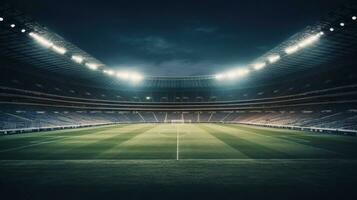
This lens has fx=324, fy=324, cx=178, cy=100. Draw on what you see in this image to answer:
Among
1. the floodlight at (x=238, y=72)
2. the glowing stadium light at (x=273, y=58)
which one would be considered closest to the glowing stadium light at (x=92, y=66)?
the floodlight at (x=238, y=72)

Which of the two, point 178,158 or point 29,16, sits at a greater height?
point 29,16

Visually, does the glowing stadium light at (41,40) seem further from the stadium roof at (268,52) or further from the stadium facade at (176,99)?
the stadium roof at (268,52)

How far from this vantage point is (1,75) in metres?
53.4

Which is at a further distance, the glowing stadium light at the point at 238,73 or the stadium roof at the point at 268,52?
the glowing stadium light at the point at 238,73

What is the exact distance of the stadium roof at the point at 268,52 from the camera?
1256 inches

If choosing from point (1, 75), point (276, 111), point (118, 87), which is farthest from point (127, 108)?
point (1, 75)

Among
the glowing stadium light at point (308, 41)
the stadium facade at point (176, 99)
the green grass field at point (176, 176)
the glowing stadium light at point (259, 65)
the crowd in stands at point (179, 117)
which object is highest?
the glowing stadium light at point (259, 65)

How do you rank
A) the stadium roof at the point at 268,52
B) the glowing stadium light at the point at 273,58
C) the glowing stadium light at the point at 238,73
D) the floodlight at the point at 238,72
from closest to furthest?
the stadium roof at the point at 268,52, the glowing stadium light at the point at 273,58, the floodlight at the point at 238,72, the glowing stadium light at the point at 238,73

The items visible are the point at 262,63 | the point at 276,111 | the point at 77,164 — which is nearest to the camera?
the point at 77,164

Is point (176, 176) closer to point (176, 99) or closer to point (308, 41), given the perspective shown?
point (308, 41)

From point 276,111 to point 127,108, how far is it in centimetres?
4910

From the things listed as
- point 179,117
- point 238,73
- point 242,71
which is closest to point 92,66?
point 242,71

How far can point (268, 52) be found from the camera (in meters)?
53.5

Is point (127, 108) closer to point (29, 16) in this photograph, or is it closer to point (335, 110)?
point (335, 110)
